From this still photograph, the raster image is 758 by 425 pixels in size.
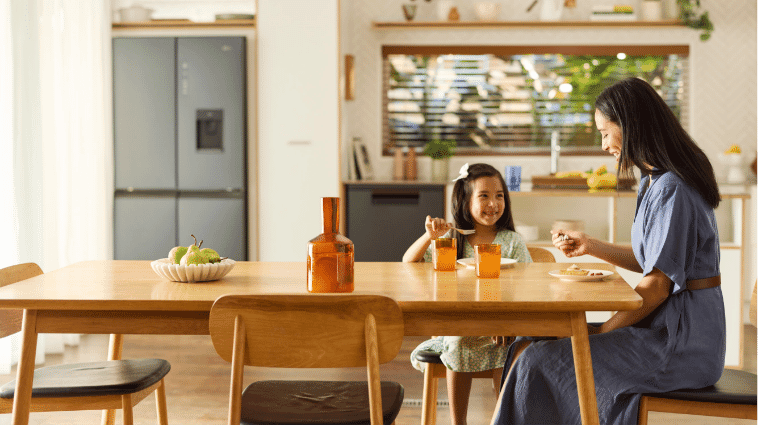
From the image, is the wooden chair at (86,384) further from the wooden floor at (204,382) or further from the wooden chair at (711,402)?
the wooden chair at (711,402)

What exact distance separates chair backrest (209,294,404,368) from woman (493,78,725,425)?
20.5 inches

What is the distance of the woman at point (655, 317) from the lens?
5.61ft

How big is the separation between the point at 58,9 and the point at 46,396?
8.80ft

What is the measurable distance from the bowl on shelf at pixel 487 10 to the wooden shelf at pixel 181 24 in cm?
148

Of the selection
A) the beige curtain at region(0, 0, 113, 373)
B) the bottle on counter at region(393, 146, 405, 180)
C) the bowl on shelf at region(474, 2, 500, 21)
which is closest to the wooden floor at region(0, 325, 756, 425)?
the beige curtain at region(0, 0, 113, 373)

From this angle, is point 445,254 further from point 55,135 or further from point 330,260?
point 55,135

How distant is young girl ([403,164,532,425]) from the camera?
82.7 inches

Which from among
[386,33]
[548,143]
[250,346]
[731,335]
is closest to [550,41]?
[548,143]

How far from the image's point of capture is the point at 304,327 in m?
1.39

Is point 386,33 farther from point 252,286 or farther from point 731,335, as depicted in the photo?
point 252,286

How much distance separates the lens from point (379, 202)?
4172 millimetres

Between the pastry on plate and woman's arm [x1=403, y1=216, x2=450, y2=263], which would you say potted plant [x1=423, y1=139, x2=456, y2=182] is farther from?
the pastry on plate

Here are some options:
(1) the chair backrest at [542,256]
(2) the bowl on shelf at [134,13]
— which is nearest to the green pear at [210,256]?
(1) the chair backrest at [542,256]

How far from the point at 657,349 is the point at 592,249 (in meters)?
0.37
